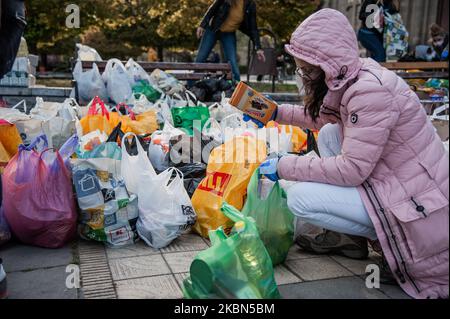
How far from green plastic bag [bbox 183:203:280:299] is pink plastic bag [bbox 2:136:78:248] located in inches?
42.4

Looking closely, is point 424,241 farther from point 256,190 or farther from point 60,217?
point 60,217

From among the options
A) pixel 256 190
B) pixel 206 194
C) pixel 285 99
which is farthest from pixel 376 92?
pixel 285 99

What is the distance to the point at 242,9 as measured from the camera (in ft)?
21.5

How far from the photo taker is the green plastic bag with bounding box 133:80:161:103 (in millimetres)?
5438

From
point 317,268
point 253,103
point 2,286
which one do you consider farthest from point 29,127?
point 317,268

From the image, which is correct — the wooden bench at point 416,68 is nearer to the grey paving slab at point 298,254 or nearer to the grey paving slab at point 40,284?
the grey paving slab at point 298,254

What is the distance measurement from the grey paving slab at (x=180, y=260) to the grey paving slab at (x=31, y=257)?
1.78 ft

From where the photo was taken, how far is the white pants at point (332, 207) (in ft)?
7.24

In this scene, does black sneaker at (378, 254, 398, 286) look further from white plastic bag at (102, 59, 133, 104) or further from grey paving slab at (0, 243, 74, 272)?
white plastic bag at (102, 59, 133, 104)

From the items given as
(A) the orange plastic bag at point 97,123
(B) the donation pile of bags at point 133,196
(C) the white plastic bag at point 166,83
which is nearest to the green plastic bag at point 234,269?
(B) the donation pile of bags at point 133,196

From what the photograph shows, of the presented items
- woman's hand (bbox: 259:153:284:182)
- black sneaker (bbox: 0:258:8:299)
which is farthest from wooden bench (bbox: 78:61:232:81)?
black sneaker (bbox: 0:258:8:299)

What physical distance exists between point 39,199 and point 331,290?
167 cm

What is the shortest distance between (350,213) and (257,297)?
2.44 feet

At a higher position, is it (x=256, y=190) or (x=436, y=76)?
(x=436, y=76)
